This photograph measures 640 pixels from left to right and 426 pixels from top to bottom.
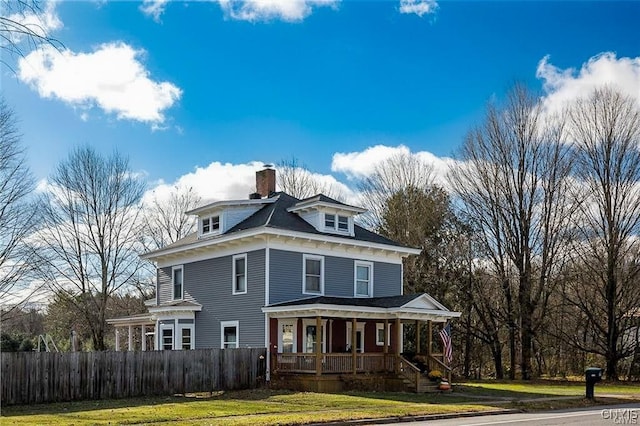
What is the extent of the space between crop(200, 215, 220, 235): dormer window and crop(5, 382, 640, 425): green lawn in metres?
9.80

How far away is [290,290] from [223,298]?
3617mm

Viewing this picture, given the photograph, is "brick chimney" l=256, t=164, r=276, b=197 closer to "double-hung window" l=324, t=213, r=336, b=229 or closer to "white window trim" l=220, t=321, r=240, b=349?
"double-hung window" l=324, t=213, r=336, b=229

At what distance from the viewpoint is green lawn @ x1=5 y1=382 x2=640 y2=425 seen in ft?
59.8

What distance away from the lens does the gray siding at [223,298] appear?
31.5m

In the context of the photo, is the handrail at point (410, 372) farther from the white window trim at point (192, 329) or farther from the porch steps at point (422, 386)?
the white window trim at point (192, 329)

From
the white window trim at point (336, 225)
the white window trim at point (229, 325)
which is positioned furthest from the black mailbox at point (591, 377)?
the white window trim at point (229, 325)

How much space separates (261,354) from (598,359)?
27.2 m

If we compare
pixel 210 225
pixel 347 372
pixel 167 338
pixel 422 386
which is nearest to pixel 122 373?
pixel 347 372

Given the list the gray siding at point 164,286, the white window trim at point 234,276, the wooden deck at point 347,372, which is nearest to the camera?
the wooden deck at point 347,372

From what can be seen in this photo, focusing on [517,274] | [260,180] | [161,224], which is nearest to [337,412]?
[260,180]

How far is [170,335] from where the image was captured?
3597 cm

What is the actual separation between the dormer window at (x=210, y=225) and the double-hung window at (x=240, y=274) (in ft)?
9.03

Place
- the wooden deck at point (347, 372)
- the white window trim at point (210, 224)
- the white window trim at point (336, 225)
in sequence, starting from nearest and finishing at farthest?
the wooden deck at point (347, 372) < the white window trim at point (336, 225) < the white window trim at point (210, 224)

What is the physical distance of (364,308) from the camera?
30062 millimetres
